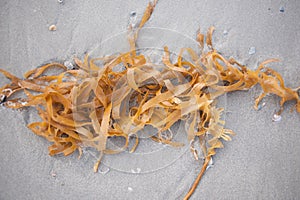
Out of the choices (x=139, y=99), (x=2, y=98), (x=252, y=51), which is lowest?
(x=2, y=98)

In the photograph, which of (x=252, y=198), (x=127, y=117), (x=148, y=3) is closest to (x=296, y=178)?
(x=252, y=198)

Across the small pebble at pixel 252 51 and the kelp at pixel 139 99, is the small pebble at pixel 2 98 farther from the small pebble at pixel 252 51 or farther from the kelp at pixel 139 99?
the small pebble at pixel 252 51

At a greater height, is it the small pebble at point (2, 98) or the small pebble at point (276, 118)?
the small pebble at point (276, 118)

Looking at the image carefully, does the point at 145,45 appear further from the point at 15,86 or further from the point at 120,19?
the point at 15,86

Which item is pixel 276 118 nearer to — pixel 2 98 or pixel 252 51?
pixel 252 51

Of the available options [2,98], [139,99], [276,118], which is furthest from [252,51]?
[2,98]

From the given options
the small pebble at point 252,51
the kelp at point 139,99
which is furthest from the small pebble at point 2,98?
the small pebble at point 252,51

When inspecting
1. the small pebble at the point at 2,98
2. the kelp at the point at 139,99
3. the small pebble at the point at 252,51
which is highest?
the small pebble at the point at 252,51

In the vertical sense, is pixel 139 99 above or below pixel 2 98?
above
